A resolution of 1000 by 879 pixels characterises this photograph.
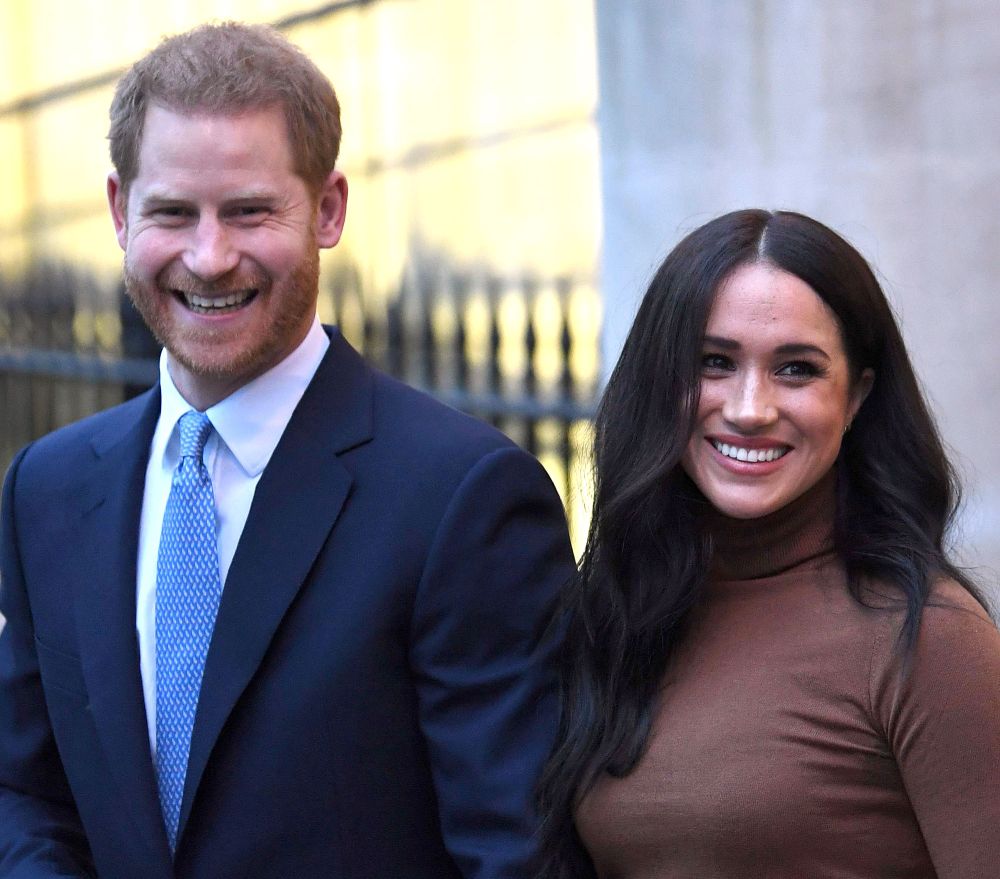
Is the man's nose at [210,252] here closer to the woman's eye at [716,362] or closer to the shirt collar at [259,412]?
the shirt collar at [259,412]

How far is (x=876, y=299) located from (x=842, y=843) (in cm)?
80

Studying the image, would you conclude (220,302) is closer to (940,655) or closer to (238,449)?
(238,449)

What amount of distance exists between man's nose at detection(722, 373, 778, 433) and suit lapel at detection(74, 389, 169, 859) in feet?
3.35

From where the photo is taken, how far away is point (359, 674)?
2.57 metres

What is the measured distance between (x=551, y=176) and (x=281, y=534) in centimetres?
336

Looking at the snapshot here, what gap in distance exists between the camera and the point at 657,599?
2.63 metres

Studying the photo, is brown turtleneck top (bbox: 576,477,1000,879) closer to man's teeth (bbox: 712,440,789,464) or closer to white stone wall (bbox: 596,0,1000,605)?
man's teeth (bbox: 712,440,789,464)

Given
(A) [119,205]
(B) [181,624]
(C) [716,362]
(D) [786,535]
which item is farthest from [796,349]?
(A) [119,205]

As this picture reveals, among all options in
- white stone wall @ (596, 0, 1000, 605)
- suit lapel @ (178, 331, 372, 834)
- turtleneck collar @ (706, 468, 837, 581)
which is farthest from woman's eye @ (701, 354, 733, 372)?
white stone wall @ (596, 0, 1000, 605)

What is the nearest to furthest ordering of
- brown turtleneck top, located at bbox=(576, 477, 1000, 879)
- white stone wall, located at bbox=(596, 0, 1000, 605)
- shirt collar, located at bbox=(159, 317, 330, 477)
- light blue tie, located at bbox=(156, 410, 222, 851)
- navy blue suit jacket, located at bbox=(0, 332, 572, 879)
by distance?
brown turtleneck top, located at bbox=(576, 477, 1000, 879) < navy blue suit jacket, located at bbox=(0, 332, 572, 879) < light blue tie, located at bbox=(156, 410, 222, 851) < shirt collar, located at bbox=(159, 317, 330, 477) < white stone wall, located at bbox=(596, 0, 1000, 605)

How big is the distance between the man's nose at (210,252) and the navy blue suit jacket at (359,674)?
10.5 inches

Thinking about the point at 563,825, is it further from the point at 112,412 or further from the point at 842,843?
the point at 112,412

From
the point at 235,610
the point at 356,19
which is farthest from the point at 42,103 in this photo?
the point at 235,610

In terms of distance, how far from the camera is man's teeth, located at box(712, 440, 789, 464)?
8.17 feet
